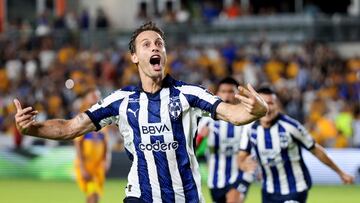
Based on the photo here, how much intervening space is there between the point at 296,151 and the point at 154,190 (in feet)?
10.9

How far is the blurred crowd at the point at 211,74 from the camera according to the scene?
24.2 metres

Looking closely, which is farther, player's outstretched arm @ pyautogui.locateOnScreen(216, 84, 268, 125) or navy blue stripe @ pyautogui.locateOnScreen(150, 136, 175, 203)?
navy blue stripe @ pyautogui.locateOnScreen(150, 136, 175, 203)

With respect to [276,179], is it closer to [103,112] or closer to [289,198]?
[289,198]

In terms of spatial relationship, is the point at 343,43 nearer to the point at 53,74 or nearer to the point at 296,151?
the point at 53,74

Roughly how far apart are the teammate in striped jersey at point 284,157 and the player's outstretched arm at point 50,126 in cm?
328

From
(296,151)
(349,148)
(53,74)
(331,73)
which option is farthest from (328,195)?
(53,74)

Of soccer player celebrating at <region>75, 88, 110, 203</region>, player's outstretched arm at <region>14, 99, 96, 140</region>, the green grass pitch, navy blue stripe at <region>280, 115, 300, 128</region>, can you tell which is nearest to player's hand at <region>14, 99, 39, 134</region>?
player's outstretched arm at <region>14, 99, 96, 140</region>

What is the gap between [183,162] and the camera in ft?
25.9

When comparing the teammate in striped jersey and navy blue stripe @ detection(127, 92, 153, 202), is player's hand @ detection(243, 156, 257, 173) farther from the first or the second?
navy blue stripe @ detection(127, 92, 153, 202)

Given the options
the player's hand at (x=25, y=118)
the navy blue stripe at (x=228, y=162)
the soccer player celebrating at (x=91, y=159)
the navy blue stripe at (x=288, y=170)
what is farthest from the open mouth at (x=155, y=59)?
the soccer player celebrating at (x=91, y=159)

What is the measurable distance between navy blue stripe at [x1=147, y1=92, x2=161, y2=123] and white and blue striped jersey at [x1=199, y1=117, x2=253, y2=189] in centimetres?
459

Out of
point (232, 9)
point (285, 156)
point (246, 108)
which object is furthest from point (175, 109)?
point (232, 9)

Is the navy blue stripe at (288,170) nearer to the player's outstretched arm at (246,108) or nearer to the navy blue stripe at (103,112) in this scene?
the navy blue stripe at (103,112)

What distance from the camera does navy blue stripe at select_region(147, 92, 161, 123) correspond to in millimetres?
7871
